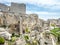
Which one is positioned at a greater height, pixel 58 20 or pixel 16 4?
pixel 16 4

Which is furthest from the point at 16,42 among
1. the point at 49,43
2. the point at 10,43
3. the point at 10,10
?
the point at 10,10

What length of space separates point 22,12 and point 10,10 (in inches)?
101

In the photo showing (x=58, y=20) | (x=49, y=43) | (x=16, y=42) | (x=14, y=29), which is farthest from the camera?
(x=58, y=20)

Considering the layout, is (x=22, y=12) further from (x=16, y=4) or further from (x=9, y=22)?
(x=9, y=22)

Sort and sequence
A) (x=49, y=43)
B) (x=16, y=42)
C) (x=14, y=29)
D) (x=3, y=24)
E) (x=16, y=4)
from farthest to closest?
(x=16, y=4)
(x=3, y=24)
(x=14, y=29)
(x=49, y=43)
(x=16, y=42)

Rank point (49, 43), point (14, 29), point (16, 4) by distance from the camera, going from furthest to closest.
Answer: point (16, 4) < point (14, 29) < point (49, 43)

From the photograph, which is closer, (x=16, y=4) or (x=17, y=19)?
(x=17, y=19)

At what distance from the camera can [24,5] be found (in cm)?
4212

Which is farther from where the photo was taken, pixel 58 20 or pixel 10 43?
pixel 58 20

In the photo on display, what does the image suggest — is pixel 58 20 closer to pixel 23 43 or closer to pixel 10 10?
pixel 10 10

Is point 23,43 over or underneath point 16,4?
underneath

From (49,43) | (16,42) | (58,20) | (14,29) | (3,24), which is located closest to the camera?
(16,42)

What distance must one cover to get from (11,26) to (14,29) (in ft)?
3.95

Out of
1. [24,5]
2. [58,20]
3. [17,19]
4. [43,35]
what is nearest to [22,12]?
[24,5]
